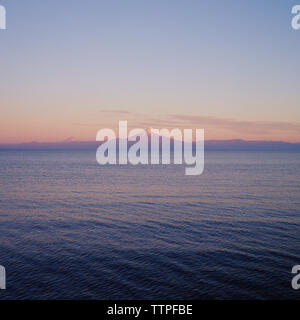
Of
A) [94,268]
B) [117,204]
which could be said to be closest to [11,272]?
[94,268]

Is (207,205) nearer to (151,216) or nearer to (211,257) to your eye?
(151,216)

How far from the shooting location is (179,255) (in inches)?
1220

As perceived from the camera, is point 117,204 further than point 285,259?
Yes

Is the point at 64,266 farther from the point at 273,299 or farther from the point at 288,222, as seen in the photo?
the point at 288,222

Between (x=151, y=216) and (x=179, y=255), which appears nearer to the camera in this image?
(x=179, y=255)

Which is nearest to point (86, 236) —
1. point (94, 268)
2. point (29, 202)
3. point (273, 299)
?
point (94, 268)

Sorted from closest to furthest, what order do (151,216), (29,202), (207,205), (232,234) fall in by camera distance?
(232,234)
(151,216)
(207,205)
(29,202)

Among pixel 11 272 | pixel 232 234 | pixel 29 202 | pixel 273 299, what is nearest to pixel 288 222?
pixel 232 234

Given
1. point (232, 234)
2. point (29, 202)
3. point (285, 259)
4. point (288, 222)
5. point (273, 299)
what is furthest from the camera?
point (29, 202)

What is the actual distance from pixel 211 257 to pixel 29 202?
43363 mm

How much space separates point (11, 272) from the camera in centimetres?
2744

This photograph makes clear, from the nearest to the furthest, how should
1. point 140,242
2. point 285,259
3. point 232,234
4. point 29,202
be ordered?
point 285,259, point 140,242, point 232,234, point 29,202

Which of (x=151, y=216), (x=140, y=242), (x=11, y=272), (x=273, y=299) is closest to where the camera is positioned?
(x=273, y=299)

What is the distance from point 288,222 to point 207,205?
52.2 feet
